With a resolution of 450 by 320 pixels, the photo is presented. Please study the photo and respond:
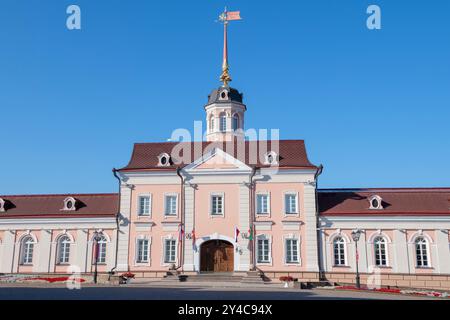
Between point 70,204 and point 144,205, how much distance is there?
20.6 ft

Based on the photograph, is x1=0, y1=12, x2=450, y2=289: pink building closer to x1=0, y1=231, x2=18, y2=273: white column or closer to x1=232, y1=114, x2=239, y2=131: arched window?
x1=0, y1=231, x2=18, y2=273: white column

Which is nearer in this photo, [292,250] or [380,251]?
[380,251]

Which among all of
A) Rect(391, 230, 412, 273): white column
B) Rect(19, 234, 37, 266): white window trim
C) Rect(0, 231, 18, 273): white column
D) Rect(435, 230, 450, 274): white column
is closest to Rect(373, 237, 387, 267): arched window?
Rect(391, 230, 412, 273): white column

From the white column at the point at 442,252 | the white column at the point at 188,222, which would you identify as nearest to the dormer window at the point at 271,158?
the white column at the point at 188,222

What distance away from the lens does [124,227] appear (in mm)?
33281

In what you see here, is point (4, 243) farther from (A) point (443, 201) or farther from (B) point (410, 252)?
(A) point (443, 201)

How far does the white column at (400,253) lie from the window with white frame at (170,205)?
633 inches

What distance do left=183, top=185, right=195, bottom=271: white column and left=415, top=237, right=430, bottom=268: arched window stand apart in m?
16.1

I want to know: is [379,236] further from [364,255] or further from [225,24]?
[225,24]

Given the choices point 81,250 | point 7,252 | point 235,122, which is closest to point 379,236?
point 235,122

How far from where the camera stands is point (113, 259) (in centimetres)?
3288

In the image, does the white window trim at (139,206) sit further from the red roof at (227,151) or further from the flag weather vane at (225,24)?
the flag weather vane at (225,24)
